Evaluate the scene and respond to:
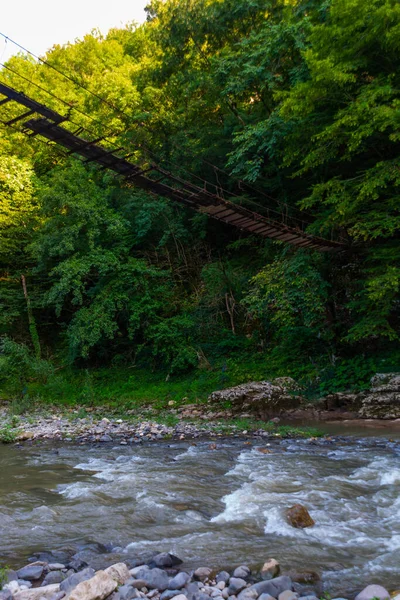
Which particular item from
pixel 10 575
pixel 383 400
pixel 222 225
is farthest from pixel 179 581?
pixel 222 225

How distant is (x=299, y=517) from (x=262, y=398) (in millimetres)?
6645

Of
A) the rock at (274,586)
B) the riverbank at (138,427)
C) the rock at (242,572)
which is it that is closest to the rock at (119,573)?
the rock at (242,572)

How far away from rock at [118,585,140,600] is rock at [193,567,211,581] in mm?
513

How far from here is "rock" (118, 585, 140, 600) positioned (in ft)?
9.35

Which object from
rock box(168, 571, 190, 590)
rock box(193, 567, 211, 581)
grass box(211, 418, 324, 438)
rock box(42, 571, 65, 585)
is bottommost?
grass box(211, 418, 324, 438)

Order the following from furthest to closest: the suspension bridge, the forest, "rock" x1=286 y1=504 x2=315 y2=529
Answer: the forest < the suspension bridge < "rock" x1=286 y1=504 x2=315 y2=529

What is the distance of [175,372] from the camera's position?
1441 centimetres

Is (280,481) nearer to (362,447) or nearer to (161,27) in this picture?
(362,447)

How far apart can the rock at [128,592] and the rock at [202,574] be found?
0.51 metres

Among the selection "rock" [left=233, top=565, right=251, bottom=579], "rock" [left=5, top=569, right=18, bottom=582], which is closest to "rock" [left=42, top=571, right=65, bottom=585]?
"rock" [left=5, top=569, right=18, bottom=582]

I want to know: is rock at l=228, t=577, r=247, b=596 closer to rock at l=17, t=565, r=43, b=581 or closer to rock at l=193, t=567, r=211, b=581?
rock at l=193, t=567, r=211, b=581

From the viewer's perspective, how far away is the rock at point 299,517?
165 inches

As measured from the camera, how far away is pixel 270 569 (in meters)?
3.28

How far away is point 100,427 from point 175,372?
15.0 feet
